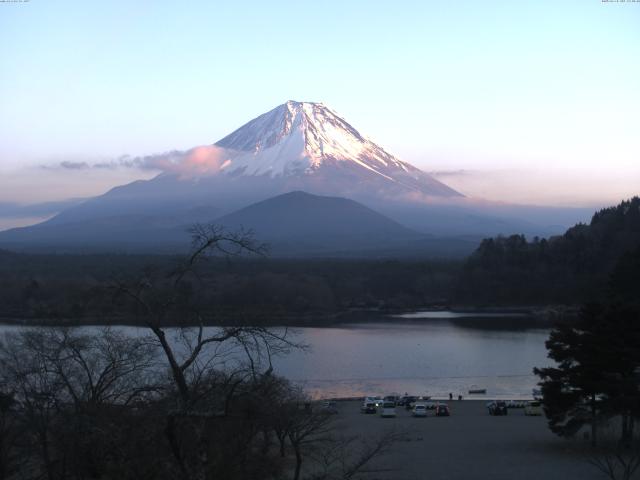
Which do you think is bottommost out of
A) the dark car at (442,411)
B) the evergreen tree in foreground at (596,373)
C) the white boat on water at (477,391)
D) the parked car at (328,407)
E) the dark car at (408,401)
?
the white boat on water at (477,391)

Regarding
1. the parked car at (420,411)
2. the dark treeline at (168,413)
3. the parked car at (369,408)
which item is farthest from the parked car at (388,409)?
the dark treeline at (168,413)

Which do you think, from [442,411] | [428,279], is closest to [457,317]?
[428,279]

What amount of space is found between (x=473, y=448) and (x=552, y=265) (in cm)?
2771

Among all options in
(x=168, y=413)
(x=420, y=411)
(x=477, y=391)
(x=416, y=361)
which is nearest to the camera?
(x=168, y=413)

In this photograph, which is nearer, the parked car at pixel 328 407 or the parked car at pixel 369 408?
the parked car at pixel 328 407

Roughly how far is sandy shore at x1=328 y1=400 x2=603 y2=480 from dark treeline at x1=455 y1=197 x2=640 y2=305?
2235 cm

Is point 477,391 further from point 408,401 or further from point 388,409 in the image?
point 388,409

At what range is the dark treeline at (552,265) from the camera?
34.1 m

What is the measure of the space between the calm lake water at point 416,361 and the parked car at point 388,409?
162 centimetres

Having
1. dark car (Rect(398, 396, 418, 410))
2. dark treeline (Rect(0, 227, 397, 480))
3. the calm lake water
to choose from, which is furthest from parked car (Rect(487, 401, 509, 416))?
dark treeline (Rect(0, 227, 397, 480))

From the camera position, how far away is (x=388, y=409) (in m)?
12.3

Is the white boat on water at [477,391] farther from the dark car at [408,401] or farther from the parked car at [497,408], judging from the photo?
the parked car at [497,408]

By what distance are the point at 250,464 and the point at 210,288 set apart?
26335 mm

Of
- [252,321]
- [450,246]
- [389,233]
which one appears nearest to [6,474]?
[252,321]
